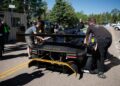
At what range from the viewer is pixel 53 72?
26.1ft

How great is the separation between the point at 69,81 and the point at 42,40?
2.99 meters

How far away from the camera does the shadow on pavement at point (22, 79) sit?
6.54 m

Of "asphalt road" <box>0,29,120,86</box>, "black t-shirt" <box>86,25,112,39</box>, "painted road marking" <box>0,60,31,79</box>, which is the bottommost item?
"asphalt road" <box>0,29,120,86</box>

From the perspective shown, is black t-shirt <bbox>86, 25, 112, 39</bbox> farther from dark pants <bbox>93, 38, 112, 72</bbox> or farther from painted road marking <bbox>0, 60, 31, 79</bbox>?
painted road marking <bbox>0, 60, 31, 79</bbox>

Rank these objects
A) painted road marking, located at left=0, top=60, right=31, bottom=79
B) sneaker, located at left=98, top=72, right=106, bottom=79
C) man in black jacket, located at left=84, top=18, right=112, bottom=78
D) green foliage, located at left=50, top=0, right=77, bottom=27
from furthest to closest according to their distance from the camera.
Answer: green foliage, located at left=50, top=0, right=77, bottom=27 < painted road marking, located at left=0, top=60, right=31, bottom=79 < man in black jacket, located at left=84, top=18, right=112, bottom=78 < sneaker, located at left=98, top=72, right=106, bottom=79

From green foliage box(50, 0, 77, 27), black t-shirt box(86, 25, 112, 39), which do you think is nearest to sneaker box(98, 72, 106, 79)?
black t-shirt box(86, 25, 112, 39)

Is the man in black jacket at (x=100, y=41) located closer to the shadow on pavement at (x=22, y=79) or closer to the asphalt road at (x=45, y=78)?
the asphalt road at (x=45, y=78)

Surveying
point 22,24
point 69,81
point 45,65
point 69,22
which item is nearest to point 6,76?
point 45,65

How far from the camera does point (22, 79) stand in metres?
7.00

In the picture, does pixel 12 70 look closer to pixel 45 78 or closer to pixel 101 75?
pixel 45 78

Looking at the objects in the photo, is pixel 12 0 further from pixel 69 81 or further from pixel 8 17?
pixel 69 81

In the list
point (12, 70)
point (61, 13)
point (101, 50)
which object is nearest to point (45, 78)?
point (12, 70)

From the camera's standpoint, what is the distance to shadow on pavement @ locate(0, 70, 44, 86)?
21.5 feet

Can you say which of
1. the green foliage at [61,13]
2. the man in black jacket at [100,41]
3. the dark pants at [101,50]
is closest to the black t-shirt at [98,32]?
the man in black jacket at [100,41]
